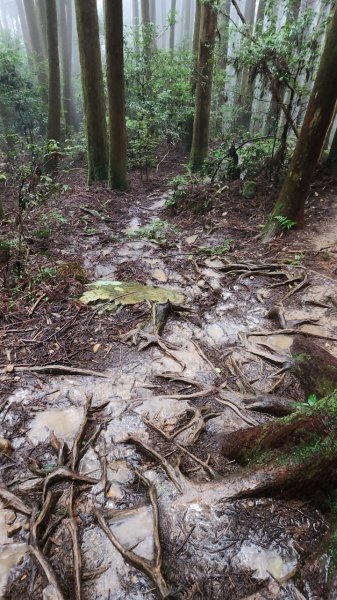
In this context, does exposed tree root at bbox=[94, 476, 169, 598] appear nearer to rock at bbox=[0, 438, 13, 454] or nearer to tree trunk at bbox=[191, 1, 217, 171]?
rock at bbox=[0, 438, 13, 454]

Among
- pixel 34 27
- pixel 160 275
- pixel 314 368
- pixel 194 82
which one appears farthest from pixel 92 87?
pixel 34 27

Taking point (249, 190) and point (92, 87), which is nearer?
point (249, 190)

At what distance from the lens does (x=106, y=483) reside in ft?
8.39

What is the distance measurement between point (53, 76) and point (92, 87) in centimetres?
301

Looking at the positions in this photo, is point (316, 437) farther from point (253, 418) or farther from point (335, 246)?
point (335, 246)

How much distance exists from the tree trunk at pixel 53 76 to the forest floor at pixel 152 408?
731 centimetres

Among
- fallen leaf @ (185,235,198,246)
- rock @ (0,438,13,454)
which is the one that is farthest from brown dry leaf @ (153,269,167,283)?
rock @ (0,438,13,454)

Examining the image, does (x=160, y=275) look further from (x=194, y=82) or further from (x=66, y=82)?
(x=66, y=82)

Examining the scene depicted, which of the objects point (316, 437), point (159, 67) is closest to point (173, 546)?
point (316, 437)

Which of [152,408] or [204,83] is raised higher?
[204,83]

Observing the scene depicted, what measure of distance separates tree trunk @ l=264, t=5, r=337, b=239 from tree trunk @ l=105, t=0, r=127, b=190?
5.02 m

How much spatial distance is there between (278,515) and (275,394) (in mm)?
1529

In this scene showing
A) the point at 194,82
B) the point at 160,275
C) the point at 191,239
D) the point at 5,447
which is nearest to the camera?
the point at 5,447

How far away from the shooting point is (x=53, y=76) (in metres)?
12.0
